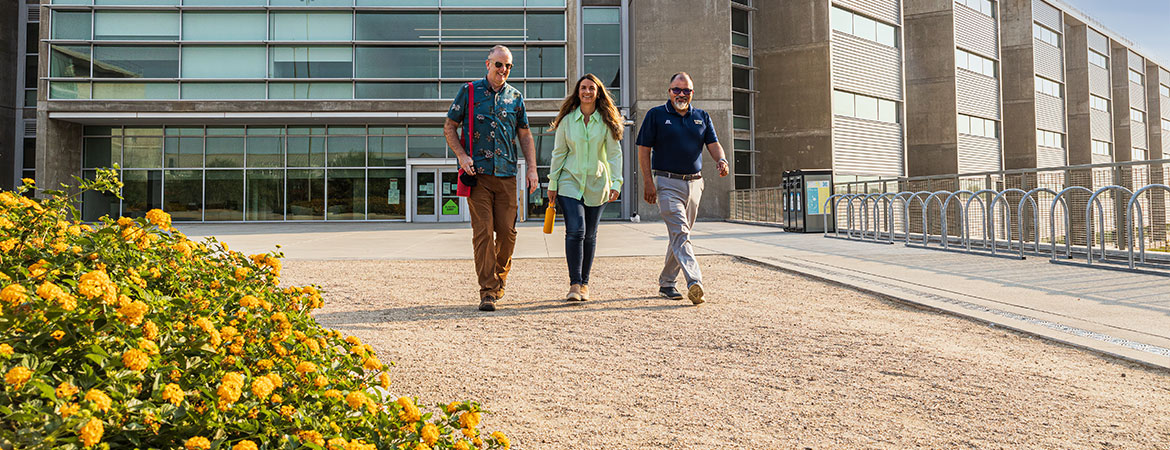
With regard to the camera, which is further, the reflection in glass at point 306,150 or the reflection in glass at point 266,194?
the reflection in glass at point 306,150

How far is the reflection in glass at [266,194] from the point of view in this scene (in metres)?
22.4

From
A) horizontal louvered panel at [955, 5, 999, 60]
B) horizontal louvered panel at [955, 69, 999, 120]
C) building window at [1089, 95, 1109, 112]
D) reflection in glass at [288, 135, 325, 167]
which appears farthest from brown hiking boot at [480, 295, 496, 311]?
building window at [1089, 95, 1109, 112]

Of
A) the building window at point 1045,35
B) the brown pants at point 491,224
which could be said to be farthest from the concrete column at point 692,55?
the building window at point 1045,35

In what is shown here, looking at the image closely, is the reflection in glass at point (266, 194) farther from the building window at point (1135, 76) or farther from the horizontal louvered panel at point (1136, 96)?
the building window at point (1135, 76)

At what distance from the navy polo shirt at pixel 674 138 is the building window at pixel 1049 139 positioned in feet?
128

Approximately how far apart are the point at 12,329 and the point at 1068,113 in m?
51.4

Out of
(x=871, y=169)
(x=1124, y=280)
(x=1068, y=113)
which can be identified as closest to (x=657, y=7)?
(x=871, y=169)

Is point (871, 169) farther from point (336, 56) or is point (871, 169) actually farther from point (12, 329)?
point (12, 329)

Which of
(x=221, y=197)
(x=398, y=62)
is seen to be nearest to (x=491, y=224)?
(x=398, y=62)

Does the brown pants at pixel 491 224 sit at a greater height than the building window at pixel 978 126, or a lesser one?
lesser

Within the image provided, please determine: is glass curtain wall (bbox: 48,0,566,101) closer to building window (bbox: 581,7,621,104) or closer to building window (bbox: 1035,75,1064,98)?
building window (bbox: 581,7,621,104)

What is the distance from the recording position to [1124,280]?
5633 mm

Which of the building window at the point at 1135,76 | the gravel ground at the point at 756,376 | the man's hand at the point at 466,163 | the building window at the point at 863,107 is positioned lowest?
the gravel ground at the point at 756,376

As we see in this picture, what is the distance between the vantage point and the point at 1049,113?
36.8m
